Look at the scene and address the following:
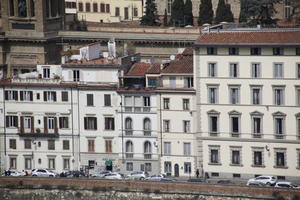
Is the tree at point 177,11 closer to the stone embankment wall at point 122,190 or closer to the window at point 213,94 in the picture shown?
the window at point 213,94

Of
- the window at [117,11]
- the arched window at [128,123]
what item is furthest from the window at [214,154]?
the window at [117,11]

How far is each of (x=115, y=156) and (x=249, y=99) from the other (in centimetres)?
1051

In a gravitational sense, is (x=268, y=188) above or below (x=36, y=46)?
below

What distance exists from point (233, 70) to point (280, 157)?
6.37 m

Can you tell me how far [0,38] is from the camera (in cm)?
14775

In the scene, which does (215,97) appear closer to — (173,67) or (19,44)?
(173,67)

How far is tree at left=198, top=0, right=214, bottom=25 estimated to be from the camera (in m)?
154

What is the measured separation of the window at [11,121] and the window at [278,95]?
18538 millimetres

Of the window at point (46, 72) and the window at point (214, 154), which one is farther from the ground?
the window at point (46, 72)

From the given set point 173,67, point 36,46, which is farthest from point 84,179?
point 36,46

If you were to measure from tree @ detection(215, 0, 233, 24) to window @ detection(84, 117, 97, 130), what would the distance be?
1005 inches

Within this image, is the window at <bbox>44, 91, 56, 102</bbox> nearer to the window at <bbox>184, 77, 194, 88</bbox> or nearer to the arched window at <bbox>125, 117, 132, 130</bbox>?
the arched window at <bbox>125, 117, 132, 130</bbox>

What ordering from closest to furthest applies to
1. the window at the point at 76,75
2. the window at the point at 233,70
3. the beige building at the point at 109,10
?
1. the window at the point at 233,70
2. the window at the point at 76,75
3. the beige building at the point at 109,10

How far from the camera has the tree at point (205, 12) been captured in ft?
506
